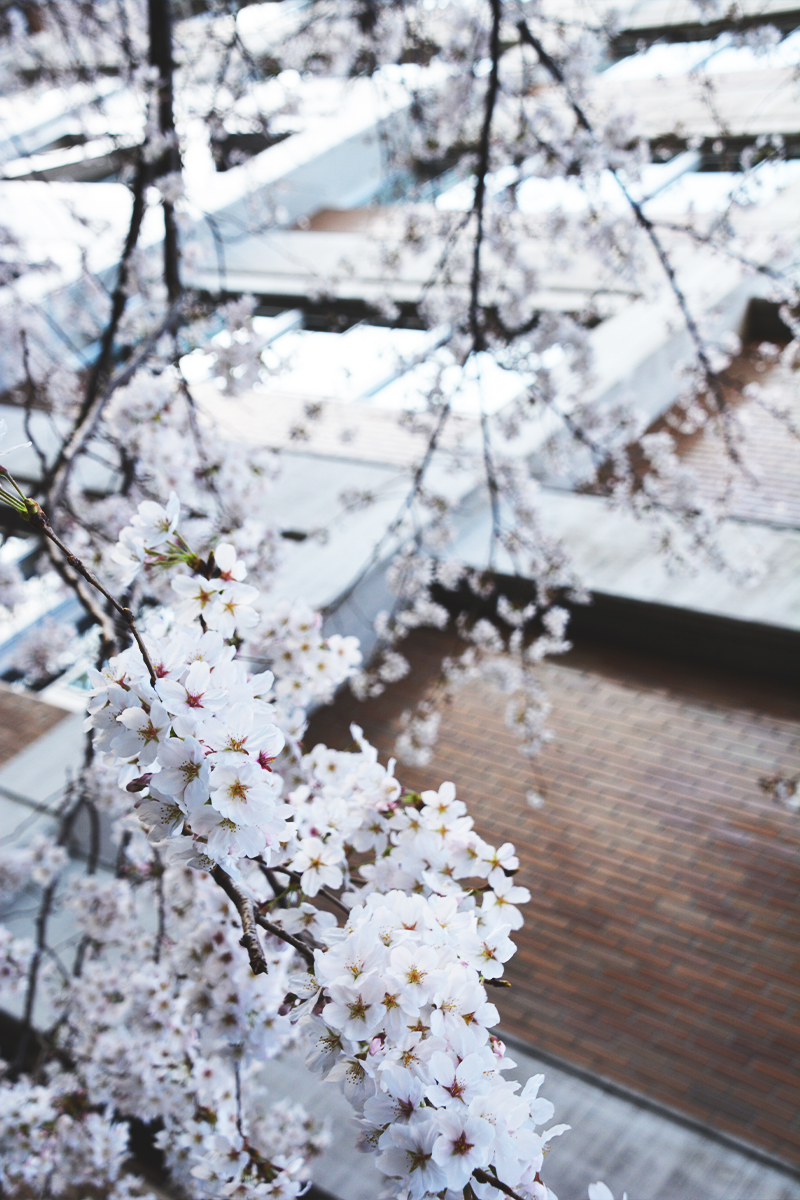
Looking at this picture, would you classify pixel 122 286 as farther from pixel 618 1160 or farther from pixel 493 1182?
pixel 618 1160

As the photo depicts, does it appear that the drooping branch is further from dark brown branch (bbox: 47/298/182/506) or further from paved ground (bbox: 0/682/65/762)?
paved ground (bbox: 0/682/65/762)

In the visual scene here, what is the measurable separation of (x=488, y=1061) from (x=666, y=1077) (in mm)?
2747

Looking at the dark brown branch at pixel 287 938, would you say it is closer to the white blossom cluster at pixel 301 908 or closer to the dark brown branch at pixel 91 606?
the white blossom cluster at pixel 301 908

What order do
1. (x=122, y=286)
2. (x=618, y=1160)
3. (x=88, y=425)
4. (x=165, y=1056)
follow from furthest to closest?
(x=122, y=286) → (x=618, y=1160) → (x=88, y=425) → (x=165, y=1056)

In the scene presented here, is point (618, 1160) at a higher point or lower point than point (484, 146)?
lower

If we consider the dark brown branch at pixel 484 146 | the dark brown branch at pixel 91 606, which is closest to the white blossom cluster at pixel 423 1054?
the dark brown branch at pixel 91 606

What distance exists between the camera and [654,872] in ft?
12.5

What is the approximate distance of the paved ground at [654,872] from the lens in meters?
3.22

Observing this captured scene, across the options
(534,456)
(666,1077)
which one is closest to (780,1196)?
(666,1077)

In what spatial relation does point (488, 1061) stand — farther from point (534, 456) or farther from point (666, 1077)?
point (534, 456)

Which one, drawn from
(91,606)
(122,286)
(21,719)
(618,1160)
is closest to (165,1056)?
(91,606)

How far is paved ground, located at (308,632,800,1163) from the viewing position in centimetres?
322

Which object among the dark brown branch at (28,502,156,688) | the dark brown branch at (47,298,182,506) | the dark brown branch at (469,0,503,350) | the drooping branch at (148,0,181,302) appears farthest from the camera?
the drooping branch at (148,0,181,302)

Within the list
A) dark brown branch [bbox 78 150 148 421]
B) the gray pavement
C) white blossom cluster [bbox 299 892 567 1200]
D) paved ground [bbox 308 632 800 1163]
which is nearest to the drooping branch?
dark brown branch [bbox 78 150 148 421]
